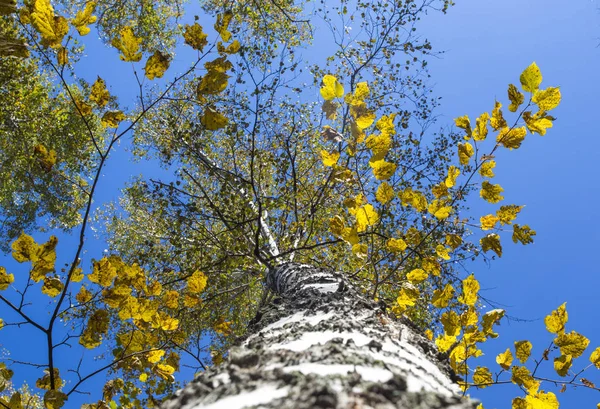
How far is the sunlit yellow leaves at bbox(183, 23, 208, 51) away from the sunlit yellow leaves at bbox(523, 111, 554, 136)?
1.14 metres

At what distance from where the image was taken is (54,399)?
1473 mm

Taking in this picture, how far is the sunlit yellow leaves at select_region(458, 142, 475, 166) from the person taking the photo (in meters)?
1.52

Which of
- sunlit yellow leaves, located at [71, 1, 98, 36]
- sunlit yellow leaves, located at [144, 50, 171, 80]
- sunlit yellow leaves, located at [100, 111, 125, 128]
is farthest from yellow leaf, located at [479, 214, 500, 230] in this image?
sunlit yellow leaves, located at [71, 1, 98, 36]

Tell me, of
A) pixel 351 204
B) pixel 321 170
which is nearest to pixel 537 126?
pixel 351 204

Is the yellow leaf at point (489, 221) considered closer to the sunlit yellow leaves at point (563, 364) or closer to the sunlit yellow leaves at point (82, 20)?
the sunlit yellow leaves at point (563, 364)

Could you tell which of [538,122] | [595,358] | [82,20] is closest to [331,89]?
[538,122]

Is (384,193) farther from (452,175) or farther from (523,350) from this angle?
(523,350)

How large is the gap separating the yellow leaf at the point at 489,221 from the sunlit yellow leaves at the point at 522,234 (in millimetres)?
75

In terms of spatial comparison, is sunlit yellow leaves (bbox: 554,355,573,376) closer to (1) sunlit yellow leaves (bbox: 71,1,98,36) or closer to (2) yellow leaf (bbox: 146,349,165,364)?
(2) yellow leaf (bbox: 146,349,165,364)

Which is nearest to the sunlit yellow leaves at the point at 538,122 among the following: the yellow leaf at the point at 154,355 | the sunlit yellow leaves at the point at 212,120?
the sunlit yellow leaves at the point at 212,120

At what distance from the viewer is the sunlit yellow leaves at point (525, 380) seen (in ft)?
4.81

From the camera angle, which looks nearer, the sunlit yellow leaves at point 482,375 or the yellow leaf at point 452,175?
the yellow leaf at point 452,175

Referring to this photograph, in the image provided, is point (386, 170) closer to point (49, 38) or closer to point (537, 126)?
point (537, 126)

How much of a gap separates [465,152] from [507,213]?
0.99ft
